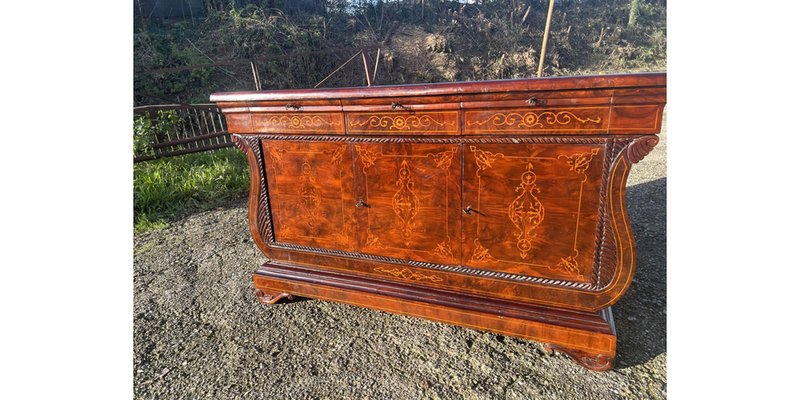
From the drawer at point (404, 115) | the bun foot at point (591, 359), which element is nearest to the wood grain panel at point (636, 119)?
the drawer at point (404, 115)

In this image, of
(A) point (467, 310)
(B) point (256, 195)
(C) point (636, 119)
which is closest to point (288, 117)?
(B) point (256, 195)

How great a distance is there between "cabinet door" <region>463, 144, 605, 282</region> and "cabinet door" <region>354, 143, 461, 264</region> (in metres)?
0.09

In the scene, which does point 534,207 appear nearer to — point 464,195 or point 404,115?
point 464,195

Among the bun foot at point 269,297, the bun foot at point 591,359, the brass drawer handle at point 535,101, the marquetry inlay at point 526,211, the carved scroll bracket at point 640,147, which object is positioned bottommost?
the bun foot at point 591,359

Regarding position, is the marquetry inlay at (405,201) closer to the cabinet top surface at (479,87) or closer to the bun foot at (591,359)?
the cabinet top surface at (479,87)

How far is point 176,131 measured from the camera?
5.18 m

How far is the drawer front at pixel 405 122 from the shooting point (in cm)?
172

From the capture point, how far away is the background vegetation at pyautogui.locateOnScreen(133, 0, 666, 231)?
512 centimetres

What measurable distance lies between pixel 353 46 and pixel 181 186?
752cm

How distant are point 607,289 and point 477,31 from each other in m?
12.0

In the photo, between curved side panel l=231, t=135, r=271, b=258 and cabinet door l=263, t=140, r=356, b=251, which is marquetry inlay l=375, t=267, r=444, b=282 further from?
curved side panel l=231, t=135, r=271, b=258

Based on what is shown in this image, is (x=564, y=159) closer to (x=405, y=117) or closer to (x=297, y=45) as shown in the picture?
(x=405, y=117)

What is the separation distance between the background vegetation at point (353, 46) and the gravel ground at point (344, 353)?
235 centimetres

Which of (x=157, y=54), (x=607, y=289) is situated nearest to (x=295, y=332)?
(x=607, y=289)
